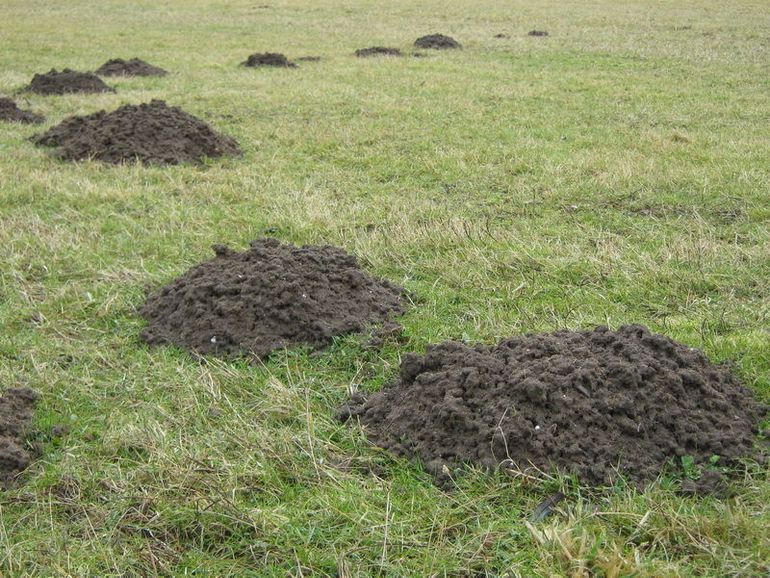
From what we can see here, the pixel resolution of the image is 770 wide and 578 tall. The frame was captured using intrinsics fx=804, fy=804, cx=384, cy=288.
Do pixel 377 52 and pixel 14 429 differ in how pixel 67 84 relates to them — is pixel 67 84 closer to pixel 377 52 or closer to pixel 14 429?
pixel 377 52

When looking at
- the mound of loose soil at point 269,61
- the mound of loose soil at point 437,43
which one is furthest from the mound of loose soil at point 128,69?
the mound of loose soil at point 437,43

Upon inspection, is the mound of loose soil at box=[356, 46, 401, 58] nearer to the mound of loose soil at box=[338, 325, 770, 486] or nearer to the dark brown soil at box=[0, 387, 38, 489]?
the dark brown soil at box=[0, 387, 38, 489]

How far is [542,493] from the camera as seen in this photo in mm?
4031

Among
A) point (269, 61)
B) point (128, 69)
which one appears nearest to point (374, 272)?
point (128, 69)

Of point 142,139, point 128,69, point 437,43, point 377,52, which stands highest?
point 437,43

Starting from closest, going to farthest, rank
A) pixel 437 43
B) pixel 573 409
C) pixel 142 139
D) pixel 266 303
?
pixel 573 409 < pixel 266 303 < pixel 142 139 < pixel 437 43

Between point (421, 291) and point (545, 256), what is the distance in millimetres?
1311

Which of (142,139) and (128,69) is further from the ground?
(128,69)

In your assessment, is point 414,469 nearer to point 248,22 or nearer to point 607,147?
point 607,147

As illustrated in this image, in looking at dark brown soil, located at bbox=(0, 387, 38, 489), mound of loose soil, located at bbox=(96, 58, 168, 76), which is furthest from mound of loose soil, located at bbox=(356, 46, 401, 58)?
dark brown soil, located at bbox=(0, 387, 38, 489)

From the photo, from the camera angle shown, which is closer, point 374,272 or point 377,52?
point 374,272

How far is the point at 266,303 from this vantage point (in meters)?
5.92

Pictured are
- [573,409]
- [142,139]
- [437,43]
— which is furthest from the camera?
[437,43]

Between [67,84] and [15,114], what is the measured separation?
2.86m
